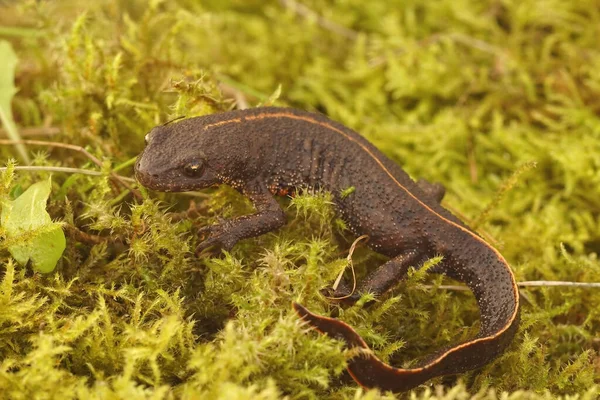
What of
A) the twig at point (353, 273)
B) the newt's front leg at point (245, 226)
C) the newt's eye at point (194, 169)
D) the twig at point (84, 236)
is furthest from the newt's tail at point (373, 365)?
the twig at point (84, 236)

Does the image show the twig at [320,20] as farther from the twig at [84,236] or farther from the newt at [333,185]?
the twig at [84,236]

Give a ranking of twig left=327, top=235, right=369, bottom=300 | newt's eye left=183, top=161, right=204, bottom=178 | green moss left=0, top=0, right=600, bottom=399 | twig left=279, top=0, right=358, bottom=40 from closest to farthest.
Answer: green moss left=0, top=0, right=600, bottom=399 < twig left=327, top=235, right=369, bottom=300 < newt's eye left=183, top=161, right=204, bottom=178 < twig left=279, top=0, right=358, bottom=40

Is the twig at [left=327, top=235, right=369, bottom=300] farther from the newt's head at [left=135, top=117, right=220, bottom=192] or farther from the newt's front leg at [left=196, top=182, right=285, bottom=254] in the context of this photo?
the newt's head at [left=135, top=117, right=220, bottom=192]

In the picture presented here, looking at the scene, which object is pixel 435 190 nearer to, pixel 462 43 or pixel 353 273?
pixel 353 273

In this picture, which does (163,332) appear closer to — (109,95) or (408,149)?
(109,95)

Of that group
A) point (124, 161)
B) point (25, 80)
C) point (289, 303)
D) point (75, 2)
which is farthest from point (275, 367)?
point (75, 2)

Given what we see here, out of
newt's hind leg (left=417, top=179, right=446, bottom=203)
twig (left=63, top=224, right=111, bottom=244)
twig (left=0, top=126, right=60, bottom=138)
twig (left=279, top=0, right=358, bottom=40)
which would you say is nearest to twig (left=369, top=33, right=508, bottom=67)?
twig (left=279, top=0, right=358, bottom=40)

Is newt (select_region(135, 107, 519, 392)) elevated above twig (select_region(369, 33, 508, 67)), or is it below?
below
